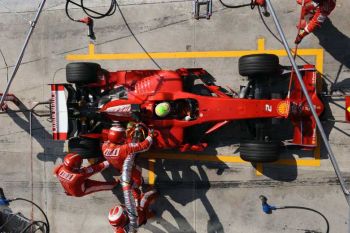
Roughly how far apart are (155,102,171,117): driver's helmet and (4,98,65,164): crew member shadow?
301 cm

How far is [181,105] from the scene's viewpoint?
6844 mm

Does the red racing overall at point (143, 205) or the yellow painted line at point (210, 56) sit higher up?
the yellow painted line at point (210, 56)

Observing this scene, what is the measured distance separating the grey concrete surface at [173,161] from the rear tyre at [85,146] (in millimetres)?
1119

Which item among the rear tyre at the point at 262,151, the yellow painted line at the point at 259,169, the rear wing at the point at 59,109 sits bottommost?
the yellow painted line at the point at 259,169

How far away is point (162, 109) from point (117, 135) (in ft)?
3.12

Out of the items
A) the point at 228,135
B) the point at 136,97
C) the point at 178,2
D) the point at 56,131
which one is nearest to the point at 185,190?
the point at 228,135

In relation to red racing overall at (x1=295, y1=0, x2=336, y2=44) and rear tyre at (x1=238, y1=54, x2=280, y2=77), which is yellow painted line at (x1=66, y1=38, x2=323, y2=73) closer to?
red racing overall at (x1=295, y1=0, x2=336, y2=44)

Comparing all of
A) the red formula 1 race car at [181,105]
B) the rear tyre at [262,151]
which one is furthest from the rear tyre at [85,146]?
the rear tyre at [262,151]

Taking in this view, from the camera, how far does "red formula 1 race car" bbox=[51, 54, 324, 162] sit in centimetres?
660

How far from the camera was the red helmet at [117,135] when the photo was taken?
6629 mm

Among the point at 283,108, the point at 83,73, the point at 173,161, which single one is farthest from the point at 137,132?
the point at 283,108

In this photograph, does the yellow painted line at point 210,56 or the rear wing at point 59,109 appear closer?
the rear wing at point 59,109

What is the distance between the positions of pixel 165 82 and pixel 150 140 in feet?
3.65

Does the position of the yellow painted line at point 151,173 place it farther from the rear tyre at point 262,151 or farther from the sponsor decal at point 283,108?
the sponsor decal at point 283,108
